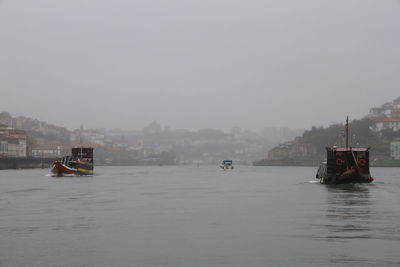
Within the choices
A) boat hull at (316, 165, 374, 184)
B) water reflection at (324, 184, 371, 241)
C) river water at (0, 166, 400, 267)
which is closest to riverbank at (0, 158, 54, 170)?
boat hull at (316, 165, 374, 184)

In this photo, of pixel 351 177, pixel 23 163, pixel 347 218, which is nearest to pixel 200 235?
pixel 347 218

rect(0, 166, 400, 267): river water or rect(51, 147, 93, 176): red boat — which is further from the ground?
rect(51, 147, 93, 176): red boat

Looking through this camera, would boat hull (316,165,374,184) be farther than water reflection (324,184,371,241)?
Yes

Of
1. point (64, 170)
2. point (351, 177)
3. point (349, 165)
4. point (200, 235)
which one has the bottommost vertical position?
point (200, 235)

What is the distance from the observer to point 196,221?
2552 cm

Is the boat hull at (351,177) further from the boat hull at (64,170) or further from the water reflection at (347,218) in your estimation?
the boat hull at (64,170)

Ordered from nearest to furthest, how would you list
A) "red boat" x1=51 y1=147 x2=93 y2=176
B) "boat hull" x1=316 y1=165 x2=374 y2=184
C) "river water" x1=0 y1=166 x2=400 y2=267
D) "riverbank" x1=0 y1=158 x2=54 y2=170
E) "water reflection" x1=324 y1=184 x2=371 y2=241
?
"river water" x1=0 y1=166 x2=400 y2=267
"water reflection" x1=324 y1=184 x2=371 y2=241
"boat hull" x1=316 y1=165 x2=374 y2=184
"red boat" x1=51 y1=147 x2=93 y2=176
"riverbank" x1=0 y1=158 x2=54 y2=170

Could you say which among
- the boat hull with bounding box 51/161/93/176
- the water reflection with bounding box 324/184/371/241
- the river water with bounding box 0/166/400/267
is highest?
the boat hull with bounding box 51/161/93/176

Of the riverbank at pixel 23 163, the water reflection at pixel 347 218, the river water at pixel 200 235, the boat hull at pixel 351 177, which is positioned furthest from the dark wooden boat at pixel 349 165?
the riverbank at pixel 23 163

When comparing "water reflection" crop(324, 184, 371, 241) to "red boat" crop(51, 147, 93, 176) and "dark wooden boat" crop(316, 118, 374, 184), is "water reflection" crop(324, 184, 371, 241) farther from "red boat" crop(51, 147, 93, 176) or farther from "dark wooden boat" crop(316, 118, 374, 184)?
"red boat" crop(51, 147, 93, 176)

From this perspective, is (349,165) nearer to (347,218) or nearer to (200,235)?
(347,218)

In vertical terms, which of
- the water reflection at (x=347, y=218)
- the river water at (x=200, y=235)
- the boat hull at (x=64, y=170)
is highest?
the boat hull at (x=64, y=170)

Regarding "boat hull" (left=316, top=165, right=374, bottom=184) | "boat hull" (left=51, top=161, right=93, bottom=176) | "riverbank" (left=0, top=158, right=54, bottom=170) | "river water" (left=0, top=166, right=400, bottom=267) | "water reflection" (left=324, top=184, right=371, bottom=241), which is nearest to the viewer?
"river water" (left=0, top=166, right=400, bottom=267)

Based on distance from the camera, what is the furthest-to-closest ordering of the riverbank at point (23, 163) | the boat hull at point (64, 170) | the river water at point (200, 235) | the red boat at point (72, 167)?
the riverbank at point (23, 163), the red boat at point (72, 167), the boat hull at point (64, 170), the river water at point (200, 235)
